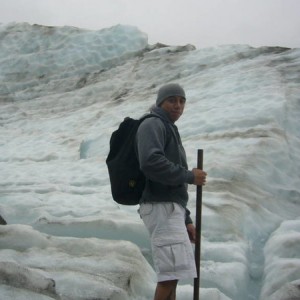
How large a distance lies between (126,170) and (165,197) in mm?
284

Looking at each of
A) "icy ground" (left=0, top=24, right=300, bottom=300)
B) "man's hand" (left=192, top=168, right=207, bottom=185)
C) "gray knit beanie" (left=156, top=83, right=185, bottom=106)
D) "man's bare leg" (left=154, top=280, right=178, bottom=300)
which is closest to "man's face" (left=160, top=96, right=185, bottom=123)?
"gray knit beanie" (left=156, top=83, right=185, bottom=106)

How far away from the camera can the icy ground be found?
3.98m

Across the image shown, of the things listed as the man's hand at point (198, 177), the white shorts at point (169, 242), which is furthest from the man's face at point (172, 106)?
the white shorts at point (169, 242)

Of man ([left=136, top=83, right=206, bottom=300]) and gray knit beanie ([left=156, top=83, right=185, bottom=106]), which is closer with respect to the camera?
man ([left=136, top=83, right=206, bottom=300])

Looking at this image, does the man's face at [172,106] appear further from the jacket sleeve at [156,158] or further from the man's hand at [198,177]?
the man's hand at [198,177]

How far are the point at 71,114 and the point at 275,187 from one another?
26.1 feet

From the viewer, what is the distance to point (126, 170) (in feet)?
A: 9.73

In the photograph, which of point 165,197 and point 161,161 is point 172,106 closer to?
point 161,161

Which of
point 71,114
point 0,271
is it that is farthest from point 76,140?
point 0,271

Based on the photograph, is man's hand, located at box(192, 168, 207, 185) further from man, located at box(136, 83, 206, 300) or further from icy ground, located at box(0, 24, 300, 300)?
icy ground, located at box(0, 24, 300, 300)

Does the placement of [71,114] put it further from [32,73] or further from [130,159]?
[130,159]

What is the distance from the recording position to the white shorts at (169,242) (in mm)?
2824

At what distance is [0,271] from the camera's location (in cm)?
337

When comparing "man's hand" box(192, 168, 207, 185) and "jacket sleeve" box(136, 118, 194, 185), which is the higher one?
"jacket sleeve" box(136, 118, 194, 185)
